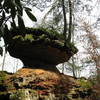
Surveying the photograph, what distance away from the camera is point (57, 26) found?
1048 centimetres

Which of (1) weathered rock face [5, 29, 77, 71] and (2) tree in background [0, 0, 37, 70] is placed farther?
(1) weathered rock face [5, 29, 77, 71]

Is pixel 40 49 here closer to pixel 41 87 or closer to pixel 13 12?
pixel 41 87

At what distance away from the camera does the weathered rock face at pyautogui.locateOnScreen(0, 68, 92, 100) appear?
204 inches

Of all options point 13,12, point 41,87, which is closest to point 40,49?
point 41,87

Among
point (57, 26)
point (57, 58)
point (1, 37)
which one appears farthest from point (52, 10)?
point (1, 37)

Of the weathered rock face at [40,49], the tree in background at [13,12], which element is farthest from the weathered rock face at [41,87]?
the tree in background at [13,12]

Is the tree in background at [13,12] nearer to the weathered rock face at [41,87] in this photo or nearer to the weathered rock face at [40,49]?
the weathered rock face at [41,87]

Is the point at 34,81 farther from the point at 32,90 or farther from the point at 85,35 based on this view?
the point at 85,35

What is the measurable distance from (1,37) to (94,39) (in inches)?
114

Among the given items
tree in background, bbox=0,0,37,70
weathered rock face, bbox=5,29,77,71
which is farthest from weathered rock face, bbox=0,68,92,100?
tree in background, bbox=0,0,37,70

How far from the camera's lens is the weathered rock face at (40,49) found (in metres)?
6.32

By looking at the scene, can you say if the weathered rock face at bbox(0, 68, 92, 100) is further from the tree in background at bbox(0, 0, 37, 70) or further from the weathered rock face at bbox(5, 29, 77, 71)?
the tree in background at bbox(0, 0, 37, 70)

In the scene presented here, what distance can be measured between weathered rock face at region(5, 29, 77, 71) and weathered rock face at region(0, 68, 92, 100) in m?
0.64

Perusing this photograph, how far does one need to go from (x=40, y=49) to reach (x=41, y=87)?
1254mm
